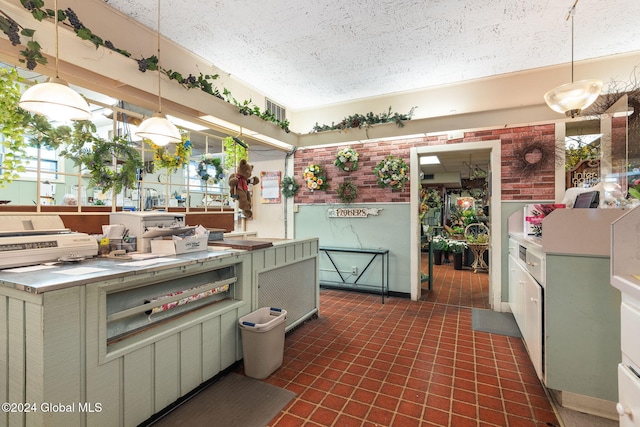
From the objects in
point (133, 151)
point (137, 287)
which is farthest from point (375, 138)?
point (137, 287)

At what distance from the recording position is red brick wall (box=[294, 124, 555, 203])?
12.2 ft

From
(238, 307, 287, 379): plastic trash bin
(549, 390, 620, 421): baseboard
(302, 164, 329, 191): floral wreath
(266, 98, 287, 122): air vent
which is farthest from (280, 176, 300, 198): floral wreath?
→ (549, 390, 620, 421): baseboard

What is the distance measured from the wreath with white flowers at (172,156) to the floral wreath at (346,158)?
7.60 feet

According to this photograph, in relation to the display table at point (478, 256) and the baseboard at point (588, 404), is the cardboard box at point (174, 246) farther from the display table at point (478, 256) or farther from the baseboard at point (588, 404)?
the display table at point (478, 256)

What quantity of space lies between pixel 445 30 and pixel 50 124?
3638 millimetres

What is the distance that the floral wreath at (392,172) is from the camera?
439cm

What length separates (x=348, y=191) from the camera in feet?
15.6

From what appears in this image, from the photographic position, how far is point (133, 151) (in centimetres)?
276

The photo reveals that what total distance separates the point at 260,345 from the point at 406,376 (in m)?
1.20

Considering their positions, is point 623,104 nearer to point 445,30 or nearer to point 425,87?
point 445,30

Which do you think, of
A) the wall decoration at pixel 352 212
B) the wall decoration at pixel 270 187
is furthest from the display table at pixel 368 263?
the wall decoration at pixel 270 187

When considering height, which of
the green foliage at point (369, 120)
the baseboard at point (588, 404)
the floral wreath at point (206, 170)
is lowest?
the baseboard at point (588, 404)

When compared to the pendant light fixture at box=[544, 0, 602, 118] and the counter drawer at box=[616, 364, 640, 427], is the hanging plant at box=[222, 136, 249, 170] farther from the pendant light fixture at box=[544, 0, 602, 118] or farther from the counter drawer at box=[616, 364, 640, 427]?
the counter drawer at box=[616, 364, 640, 427]

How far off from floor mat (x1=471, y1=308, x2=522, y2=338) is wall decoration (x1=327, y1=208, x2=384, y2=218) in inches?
76.8
